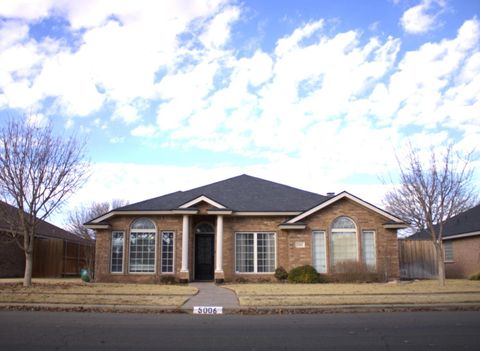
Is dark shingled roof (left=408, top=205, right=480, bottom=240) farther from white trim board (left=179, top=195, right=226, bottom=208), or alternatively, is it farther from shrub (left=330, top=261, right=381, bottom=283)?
white trim board (left=179, top=195, right=226, bottom=208)

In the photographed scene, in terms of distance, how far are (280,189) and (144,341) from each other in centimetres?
2001

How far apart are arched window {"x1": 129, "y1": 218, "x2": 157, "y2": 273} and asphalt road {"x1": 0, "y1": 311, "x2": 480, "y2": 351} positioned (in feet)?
39.0

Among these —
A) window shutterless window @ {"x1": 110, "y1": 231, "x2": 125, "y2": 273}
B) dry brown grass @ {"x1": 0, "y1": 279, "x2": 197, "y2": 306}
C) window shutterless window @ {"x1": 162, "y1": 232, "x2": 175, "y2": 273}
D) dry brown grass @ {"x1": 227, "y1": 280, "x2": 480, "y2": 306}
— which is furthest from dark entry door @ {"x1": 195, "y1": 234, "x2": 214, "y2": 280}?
dry brown grass @ {"x1": 227, "y1": 280, "x2": 480, "y2": 306}

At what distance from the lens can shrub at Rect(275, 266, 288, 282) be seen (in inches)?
950

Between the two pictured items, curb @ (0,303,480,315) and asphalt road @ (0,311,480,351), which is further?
curb @ (0,303,480,315)

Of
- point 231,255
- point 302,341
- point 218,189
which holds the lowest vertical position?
point 302,341

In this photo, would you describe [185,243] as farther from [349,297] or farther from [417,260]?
[417,260]

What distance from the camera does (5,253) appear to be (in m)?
29.0

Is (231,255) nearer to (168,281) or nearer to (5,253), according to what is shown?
(168,281)

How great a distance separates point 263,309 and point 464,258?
21208 millimetres

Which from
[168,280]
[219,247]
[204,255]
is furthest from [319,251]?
[168,280]

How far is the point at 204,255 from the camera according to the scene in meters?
26.0

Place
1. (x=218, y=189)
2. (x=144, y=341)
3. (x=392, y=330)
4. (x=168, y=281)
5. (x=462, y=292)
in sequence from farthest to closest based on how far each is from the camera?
1. (x=218, y=189)
2. (x=168, y=281)
3. (x=462, y=292)
4. (x=392, y=330)
5. (x=144, y=341)

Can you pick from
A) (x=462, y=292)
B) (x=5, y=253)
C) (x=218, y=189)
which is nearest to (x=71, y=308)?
(x=462, y=292)
